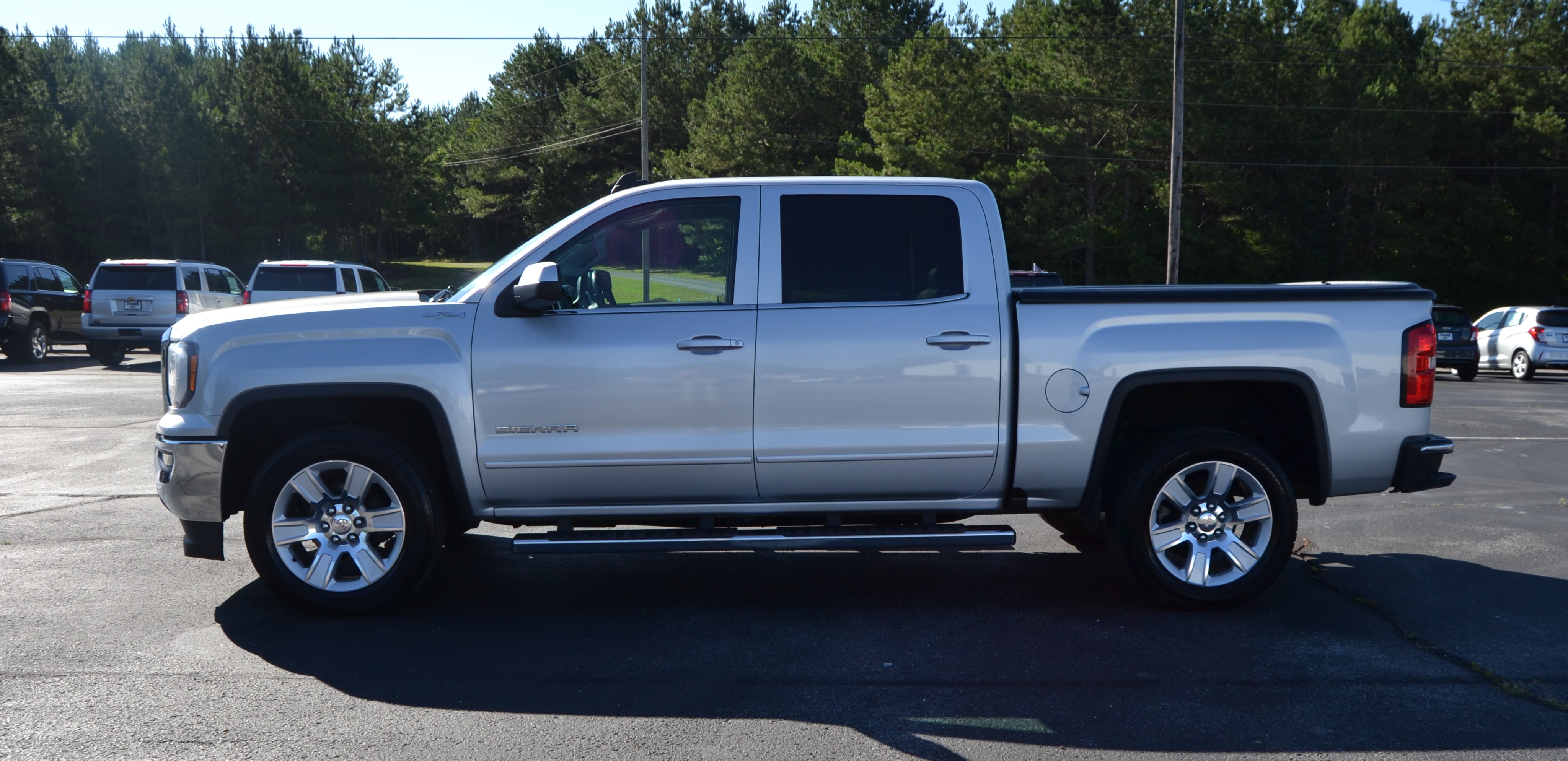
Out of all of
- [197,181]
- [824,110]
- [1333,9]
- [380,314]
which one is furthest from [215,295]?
[1333,9]

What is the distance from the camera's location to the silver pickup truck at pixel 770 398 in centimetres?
509

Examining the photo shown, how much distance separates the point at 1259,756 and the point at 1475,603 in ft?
8.55

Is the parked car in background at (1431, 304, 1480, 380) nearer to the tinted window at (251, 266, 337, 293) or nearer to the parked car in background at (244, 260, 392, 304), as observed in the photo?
the parked car in background at (244, 260, 392, 304)

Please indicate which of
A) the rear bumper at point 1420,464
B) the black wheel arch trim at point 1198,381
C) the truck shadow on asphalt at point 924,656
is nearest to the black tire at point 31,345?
the truck shadow on asphalt at point 924,656

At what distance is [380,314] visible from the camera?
5.14 m

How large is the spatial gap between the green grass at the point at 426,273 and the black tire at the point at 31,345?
33081 millimetres

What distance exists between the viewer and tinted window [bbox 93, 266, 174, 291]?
20.2 meters

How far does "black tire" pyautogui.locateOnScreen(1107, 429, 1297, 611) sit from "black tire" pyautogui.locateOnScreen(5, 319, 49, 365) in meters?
22.1

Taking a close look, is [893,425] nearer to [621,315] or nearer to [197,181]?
[621,315]

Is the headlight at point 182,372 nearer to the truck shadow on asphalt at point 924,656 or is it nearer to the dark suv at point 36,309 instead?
the truck shadow on asphalt at point 924,656

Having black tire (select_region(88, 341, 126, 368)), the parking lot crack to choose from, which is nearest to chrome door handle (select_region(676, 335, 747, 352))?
the parking lot crack

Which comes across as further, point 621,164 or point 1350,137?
point 621,164

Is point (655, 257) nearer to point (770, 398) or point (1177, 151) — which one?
point (770, 398)

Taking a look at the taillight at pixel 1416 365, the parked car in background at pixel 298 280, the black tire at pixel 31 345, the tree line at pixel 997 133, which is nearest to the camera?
Result: the taillight at pixel 1416 365
